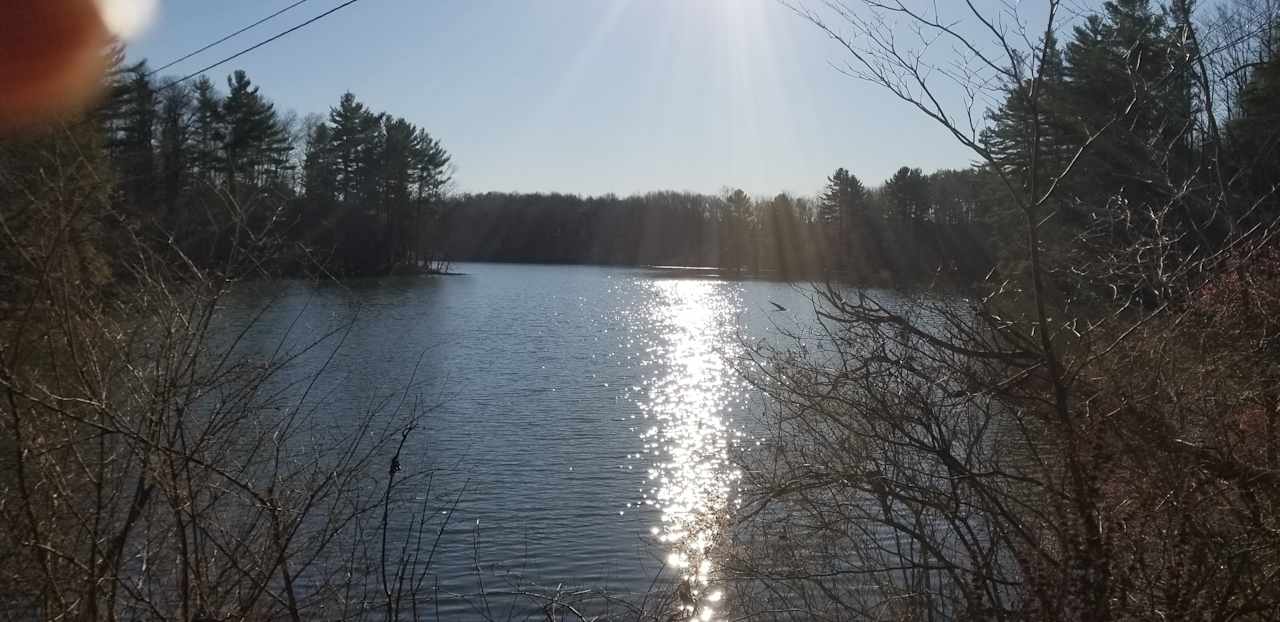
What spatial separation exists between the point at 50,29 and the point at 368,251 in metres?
56.4

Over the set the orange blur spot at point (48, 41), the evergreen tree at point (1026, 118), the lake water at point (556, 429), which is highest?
the orange blur spot at point (48, 41)

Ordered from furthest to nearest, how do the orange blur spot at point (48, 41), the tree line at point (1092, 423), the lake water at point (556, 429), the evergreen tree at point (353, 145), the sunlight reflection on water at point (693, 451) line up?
the evergreen tree at point (353, 145), the orange blur spot at point (48, 41), the lake water at point (556, 429), the sunlight reflection on water at point (693, 451), the tree line at point (1092, 423)

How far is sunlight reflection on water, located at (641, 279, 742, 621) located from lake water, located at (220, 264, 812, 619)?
4 centimetres

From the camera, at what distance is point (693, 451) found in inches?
645

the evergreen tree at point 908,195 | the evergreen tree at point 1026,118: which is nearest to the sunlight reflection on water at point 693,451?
the evergreen tree at point 1026,118

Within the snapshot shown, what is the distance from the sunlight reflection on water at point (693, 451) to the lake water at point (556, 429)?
44 mm

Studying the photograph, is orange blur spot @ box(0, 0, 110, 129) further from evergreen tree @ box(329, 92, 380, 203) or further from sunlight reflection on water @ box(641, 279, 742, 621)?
evergreen tree @ box(329, 92, 380, 203)

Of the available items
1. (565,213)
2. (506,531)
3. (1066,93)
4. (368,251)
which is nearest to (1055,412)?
(1066,93)

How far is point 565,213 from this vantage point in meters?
112

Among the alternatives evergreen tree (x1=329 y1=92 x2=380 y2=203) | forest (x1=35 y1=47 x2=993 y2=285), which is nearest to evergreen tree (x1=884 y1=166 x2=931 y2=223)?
forest (x1=35 y1=47 x2=993 y2=285)

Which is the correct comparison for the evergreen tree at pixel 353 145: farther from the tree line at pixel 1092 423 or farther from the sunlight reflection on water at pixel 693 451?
the tree line at pixel 1092 423

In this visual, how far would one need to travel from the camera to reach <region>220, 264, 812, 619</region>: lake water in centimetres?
1083

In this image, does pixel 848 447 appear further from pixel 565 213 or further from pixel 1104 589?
pixel 565 213

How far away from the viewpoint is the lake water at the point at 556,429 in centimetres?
1083
